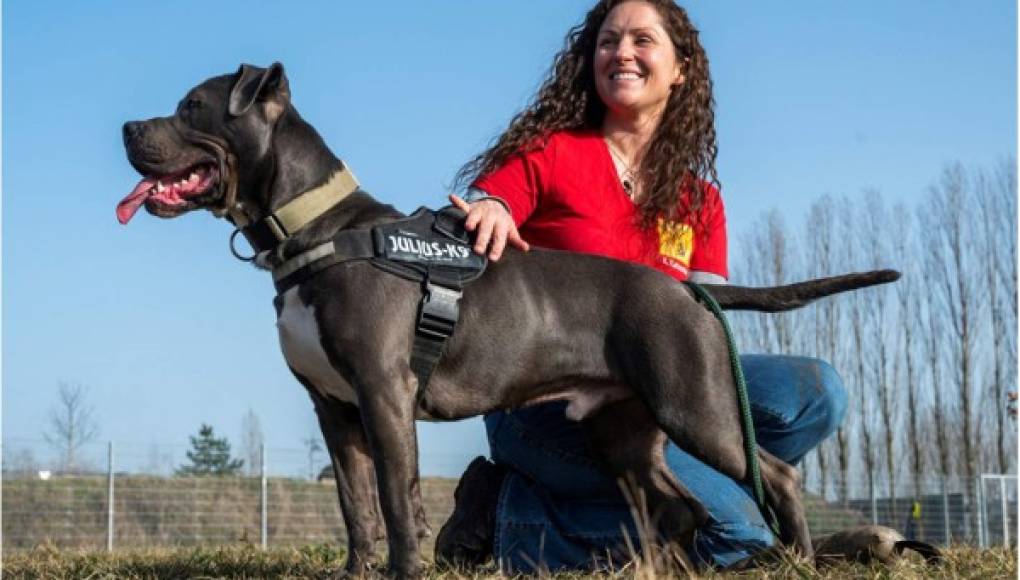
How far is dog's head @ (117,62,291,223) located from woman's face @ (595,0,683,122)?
1622 millimetres

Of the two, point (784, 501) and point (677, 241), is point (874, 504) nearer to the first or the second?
point (677, 241)

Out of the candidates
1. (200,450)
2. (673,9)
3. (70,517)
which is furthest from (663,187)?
(200,450)

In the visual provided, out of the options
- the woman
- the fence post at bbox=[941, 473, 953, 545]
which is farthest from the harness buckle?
the fence post at bbox=[941, 473, 953, 545]

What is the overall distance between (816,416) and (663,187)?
114 cm

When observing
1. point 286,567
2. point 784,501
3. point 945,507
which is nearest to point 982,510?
point 945,507

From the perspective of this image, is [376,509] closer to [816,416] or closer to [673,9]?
[816,416]

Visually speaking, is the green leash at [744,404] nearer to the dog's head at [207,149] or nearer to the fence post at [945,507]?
the dog's head at [207,149]

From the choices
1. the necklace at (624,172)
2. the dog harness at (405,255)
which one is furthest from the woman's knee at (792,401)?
the dog harness at (405,255)

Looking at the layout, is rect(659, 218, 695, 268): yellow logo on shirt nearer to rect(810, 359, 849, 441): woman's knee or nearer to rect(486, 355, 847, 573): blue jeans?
rect(486, 355, 847, 573): blue jeans

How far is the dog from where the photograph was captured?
4.00 meters

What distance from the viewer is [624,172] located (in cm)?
539

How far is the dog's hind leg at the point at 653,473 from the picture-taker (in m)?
4.86

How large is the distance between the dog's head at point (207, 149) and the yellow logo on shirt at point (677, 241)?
179 cm

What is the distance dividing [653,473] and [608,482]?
0.36 m
